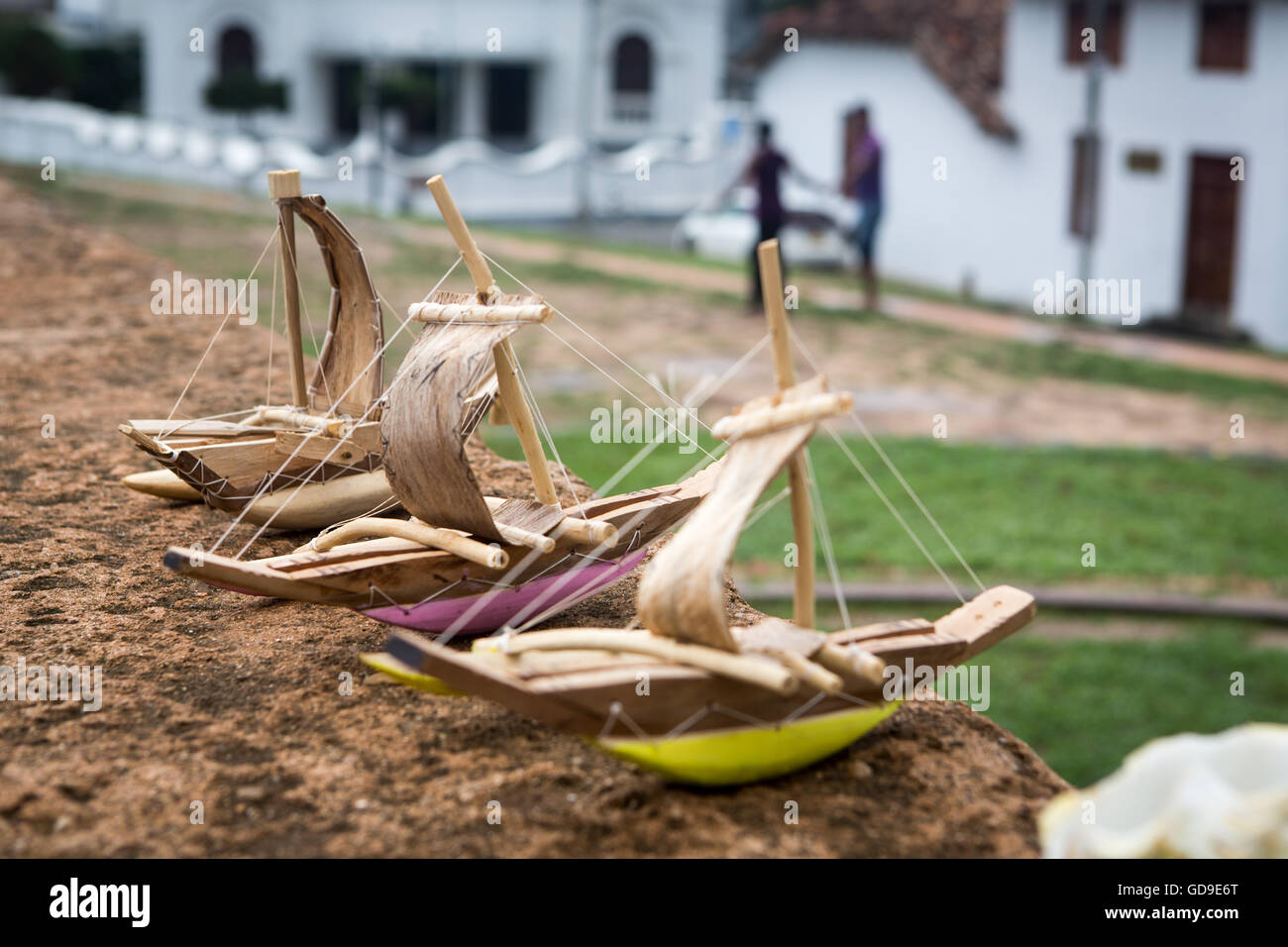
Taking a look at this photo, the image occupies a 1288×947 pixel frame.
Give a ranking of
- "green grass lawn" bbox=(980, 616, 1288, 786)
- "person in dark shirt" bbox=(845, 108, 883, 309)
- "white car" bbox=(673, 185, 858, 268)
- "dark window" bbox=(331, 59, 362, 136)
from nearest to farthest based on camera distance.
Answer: "green grass lawn" bbox=(980, 616, 1288, 786) → "person in dark shirt" bbox=(845, 108, 883, 309) → "white car" bbox=(673, 185, 858, 268) → "dark window" bbox=(331, 59, 362, 136)

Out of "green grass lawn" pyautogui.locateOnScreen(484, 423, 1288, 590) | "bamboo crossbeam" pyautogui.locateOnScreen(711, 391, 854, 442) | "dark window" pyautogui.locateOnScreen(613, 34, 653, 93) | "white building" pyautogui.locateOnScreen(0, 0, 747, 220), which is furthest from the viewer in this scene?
"dark window" pyautogui.locateOnScreen(613, 34, 653, 93)

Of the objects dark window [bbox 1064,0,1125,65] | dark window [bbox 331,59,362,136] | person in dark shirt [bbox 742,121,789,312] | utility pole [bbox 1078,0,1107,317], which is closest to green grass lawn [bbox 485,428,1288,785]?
person in dark shirt [bbox 742,121,789,312]

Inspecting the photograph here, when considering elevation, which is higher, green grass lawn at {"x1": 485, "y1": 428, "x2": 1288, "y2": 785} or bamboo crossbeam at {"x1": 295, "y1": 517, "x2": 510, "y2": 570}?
bamboo crossbeam at {"x1": 295, "y1": 517, "x2": 510, "y2": 570}

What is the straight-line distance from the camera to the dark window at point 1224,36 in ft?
59.3

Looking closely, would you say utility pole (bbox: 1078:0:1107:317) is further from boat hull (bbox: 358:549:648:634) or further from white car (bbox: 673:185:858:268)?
boat hull (bbox: 358:549:648:634)

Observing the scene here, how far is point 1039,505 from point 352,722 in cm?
757

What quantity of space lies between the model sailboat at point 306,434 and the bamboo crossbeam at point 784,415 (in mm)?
1491

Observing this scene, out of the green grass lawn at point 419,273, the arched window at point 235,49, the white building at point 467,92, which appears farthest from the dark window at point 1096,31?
the arched window at point 235,49

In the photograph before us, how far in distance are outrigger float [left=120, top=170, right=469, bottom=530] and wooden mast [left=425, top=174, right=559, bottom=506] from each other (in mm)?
586

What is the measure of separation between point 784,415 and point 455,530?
1.07 meters

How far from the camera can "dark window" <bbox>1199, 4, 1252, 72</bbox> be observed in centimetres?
1808

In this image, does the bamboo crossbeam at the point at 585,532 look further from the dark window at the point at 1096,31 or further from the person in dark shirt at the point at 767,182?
the dark window at the point at 1096,31
